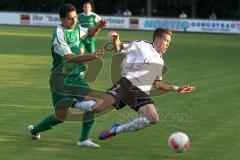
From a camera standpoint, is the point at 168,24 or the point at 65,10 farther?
the point at 168,24

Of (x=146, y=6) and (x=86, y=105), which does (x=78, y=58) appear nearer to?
(x=86, y=105)

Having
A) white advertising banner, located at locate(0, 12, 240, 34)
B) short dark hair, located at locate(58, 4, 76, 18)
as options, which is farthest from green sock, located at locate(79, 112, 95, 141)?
white advertising banner, located at locate(0, 12, 240, 34)

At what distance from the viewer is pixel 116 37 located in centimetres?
944

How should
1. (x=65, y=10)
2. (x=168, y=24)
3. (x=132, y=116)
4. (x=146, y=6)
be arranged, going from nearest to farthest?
(x=65, y=10) → (x=132, y=116) → (x=168, y=24) → (x=146, y=6)

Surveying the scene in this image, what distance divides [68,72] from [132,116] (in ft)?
11.2

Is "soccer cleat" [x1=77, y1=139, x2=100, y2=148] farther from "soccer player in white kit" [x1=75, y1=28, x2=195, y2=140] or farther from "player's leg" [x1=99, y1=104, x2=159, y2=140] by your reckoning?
"soccer player in white kit" [x1=75, y1=28, x2=195, y2=140]

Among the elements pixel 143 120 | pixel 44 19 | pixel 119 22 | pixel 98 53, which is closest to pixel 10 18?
pixel 44 19

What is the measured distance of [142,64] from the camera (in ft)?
31.0

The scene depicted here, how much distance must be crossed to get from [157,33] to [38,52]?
18949 mm

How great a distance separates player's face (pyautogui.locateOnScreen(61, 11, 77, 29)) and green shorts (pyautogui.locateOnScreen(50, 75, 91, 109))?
0.79m

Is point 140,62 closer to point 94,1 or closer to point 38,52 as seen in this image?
point 38,52

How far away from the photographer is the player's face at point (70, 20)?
9.39 metres

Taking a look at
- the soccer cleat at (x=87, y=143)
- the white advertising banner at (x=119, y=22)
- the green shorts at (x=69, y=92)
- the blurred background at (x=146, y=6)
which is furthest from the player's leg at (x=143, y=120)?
the blurred background at (x=146, y=6)

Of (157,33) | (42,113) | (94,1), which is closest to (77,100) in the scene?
(157,33)
